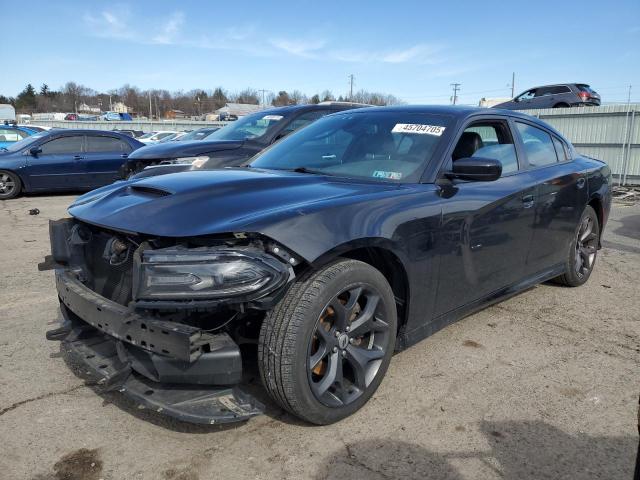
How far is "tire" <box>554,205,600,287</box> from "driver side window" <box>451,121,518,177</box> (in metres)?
1.25

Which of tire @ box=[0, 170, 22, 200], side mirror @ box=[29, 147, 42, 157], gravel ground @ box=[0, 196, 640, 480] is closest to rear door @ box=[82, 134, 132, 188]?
side mirror @ box=[29, 147, 42, 157]

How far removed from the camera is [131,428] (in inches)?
100

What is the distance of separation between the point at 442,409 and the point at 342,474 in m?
0.77

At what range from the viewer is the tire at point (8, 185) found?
1073 cm

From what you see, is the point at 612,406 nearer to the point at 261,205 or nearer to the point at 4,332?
the point at 261,205

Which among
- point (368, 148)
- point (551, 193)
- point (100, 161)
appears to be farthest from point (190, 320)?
point (100, 161)

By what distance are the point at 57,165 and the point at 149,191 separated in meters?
9.52

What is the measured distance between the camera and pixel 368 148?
11.1 ft

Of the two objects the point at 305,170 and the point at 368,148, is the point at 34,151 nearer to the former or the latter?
the point at 305,170

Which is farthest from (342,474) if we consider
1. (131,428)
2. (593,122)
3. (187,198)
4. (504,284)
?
(593,122)

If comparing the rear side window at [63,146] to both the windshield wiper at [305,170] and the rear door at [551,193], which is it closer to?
the windshield wiper at [305,170]

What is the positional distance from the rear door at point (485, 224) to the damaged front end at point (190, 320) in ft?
3.89

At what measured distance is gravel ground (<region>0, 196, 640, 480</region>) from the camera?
2266mm

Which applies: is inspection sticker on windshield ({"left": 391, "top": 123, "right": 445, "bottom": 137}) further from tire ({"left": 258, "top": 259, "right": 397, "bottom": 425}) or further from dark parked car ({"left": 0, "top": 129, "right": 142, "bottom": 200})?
dark parked car ({"left": 0, "top": 129, "right": 142, "bottom": 200})
